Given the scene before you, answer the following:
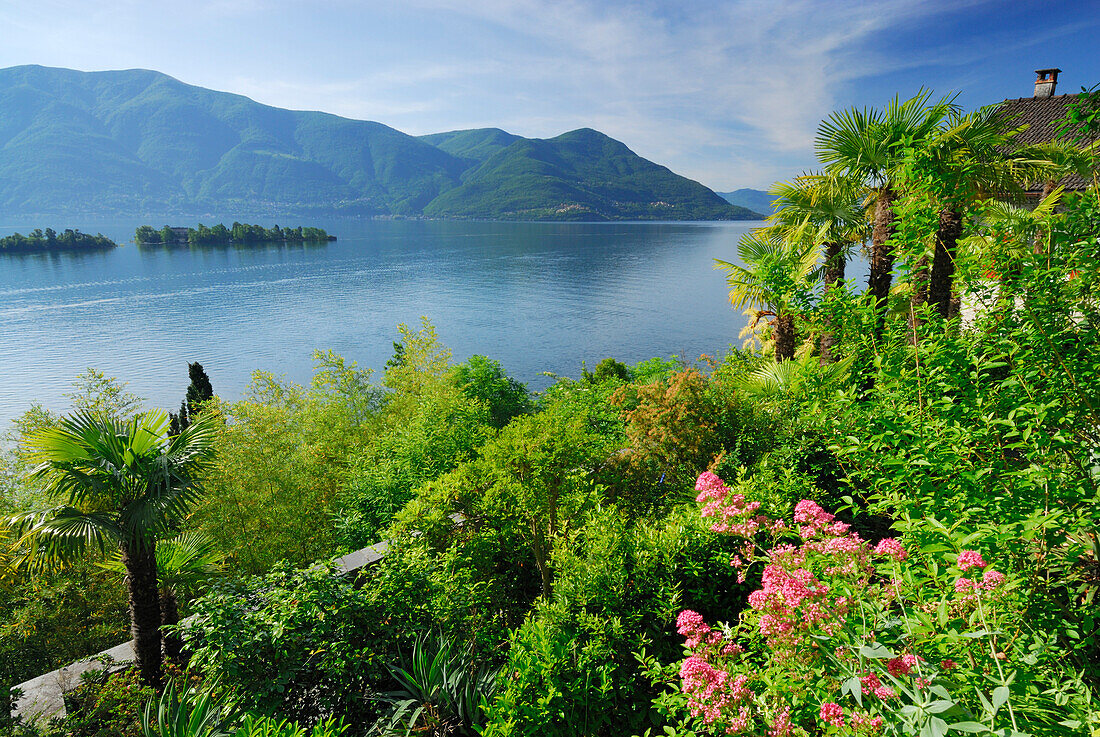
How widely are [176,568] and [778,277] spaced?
9511mm

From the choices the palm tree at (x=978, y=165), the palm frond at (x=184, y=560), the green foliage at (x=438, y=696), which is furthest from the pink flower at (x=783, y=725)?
the palm frond at (x=184, y=560)

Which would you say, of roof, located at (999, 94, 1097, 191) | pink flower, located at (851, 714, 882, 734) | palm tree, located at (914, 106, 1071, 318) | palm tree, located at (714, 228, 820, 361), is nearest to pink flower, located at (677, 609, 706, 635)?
pink flower, located at (851, 714, 882, 734)

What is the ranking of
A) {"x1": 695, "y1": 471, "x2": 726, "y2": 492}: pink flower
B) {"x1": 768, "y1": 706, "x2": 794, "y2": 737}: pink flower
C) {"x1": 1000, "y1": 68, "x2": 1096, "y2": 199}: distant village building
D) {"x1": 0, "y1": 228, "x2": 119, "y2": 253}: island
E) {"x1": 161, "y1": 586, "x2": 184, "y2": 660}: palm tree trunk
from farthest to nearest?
{"x1": 0, "y1": 228, "x2": 119, "y2": 253}: island, {"x1": 1000, "y1": 68, "x2": 1096, "y2": 199}: distant village building, {"x1": 161, "y1": 586, "x2": 184, "y2": 660}: palm tree trunk, {"x1": 695, "y1": 471, "x2": 726, "y2": 492}: pink flower, {"x1": 768, "y1": 706, "x2": 794, "y2": 737}: pink flower

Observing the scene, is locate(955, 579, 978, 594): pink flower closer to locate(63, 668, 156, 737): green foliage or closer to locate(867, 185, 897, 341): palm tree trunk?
locate(63, 668, 156, 737): green foliage

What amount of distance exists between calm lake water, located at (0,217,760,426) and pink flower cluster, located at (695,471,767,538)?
3397 centimetres

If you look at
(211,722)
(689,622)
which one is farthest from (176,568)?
(689,622)

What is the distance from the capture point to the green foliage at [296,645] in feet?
14.9

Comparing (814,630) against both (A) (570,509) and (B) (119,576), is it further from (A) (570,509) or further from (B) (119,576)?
(B) (119,576)

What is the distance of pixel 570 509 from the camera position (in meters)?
7.11

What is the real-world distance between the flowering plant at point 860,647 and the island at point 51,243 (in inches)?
5729

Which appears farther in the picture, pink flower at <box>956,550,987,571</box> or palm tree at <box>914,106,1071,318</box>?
palm tree at <box>914,106,1071,318</box>

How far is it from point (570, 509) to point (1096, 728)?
550 cm

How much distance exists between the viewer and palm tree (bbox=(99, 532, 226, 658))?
7.82 meters

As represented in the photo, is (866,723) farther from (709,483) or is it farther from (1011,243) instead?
(1011,243)
